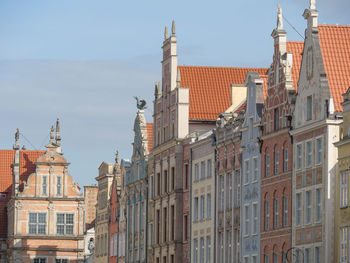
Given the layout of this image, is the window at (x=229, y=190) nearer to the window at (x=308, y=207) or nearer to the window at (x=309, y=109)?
the window at (x=308, y=207)

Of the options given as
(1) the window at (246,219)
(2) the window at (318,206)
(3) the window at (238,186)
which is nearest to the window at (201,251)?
(3) the window at (238,186)

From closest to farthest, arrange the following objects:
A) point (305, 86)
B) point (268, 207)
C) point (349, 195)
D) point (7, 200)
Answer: point (349, 195) → point (305, 86) → point (268, 207) → point (7, 200)

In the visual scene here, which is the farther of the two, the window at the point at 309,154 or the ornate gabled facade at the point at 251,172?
the ornate gabled facade at the point at 251,172

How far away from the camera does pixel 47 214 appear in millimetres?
104812

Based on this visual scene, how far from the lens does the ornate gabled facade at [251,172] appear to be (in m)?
63.6

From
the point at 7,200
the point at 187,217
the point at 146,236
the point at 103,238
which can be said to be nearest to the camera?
the point at 187,217

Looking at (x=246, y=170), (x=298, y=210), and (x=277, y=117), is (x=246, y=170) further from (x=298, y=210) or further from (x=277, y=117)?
(x=298, y=210)

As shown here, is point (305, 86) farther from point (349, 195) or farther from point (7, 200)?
point (7, 200)

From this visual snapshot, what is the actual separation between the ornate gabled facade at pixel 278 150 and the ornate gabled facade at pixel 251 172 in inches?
32.9

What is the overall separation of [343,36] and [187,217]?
21.1 metres

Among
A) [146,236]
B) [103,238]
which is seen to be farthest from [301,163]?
[103,238]

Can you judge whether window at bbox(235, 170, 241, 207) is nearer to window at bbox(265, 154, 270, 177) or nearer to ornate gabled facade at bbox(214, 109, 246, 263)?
ornate gabled facade at bbox(214, 109, 246, 263)

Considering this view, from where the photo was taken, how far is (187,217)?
76.1 metres

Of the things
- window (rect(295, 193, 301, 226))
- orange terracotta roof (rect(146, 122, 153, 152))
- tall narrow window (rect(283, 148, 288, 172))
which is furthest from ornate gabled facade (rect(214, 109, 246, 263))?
orange terracotta roof (rect(146, 122, 153, 152))
